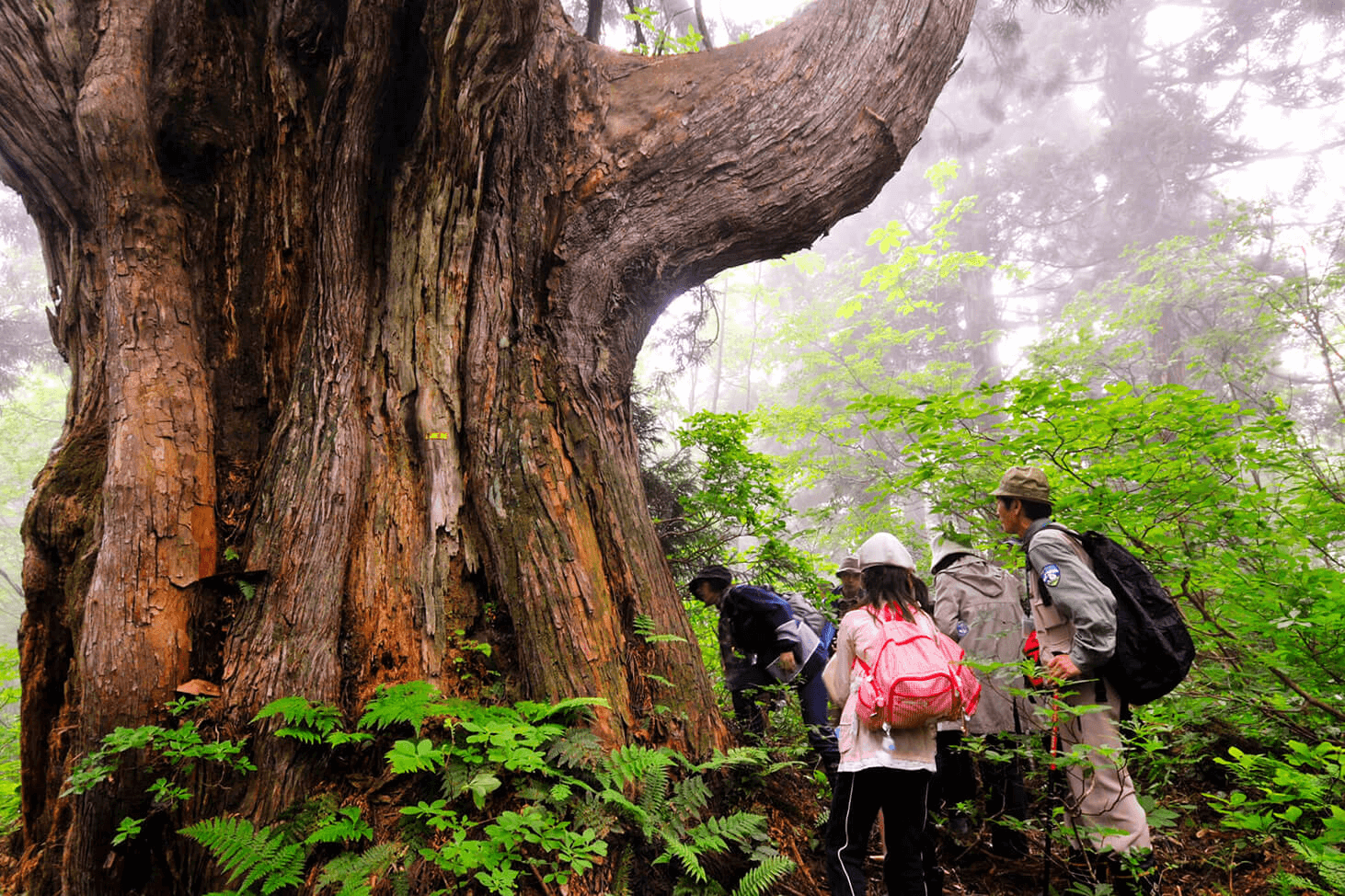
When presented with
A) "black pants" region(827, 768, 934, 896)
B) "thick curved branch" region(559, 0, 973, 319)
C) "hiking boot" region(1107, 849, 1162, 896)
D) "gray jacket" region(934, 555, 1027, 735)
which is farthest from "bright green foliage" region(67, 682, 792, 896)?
"thick curved branch" region(559, 0, 973, 319)

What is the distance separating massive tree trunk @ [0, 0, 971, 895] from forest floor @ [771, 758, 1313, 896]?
27.5 inches

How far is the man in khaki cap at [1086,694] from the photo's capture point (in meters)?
2.63

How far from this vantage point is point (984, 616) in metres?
4.05

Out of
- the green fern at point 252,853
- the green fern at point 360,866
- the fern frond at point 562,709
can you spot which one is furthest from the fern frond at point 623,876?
the green fern at point 252,853

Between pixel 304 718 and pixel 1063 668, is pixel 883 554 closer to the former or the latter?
pixel 1063 668

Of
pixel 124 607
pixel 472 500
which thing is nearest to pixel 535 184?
pixel 472 500

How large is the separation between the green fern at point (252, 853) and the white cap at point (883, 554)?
238 cm

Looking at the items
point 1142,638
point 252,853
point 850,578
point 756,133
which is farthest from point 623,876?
point 756,133

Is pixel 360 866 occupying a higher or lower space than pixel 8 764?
higher

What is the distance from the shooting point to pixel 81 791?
7.99ft

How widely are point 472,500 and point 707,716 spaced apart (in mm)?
1604

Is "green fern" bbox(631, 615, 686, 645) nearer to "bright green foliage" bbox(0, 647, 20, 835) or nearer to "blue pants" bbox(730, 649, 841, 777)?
"blue pants" bbox(730, 649, 841, 777)

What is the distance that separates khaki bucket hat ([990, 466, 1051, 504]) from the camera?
320 centimetres

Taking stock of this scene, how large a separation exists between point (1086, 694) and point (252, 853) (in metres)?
3.27
